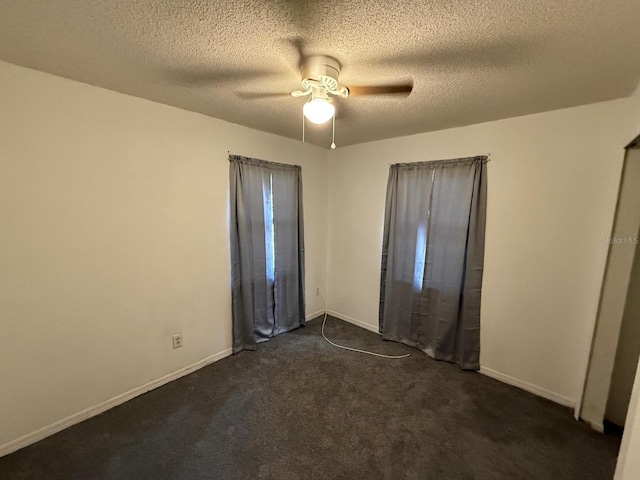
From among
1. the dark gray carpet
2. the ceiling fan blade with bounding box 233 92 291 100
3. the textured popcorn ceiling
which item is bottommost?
the dark gray carpet

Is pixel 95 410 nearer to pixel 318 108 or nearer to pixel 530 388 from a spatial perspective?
pixel 318 108

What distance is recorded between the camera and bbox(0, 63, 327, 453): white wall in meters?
1.64

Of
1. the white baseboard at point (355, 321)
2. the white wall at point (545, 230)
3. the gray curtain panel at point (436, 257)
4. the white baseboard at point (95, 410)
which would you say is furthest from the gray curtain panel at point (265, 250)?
the white wall at point (545, 230)

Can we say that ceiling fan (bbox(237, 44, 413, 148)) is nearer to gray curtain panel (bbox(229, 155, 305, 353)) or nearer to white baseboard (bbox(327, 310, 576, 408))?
A: gray curtain panel (bbox(229, 155, 305, 353))

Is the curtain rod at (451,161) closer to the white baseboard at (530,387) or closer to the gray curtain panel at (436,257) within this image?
the gray curtain panel at (436,257)

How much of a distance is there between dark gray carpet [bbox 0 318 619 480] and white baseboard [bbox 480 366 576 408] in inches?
2.8

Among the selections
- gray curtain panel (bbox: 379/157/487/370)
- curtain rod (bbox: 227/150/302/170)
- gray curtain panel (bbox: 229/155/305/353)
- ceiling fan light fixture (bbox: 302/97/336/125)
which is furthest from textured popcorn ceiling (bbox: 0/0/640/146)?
gray curtain panel (bbox: 229/155/305/353)

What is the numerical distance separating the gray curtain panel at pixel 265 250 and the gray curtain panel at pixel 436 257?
1061mm

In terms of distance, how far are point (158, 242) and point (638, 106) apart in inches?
133

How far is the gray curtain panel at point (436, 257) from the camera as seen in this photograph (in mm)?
2531

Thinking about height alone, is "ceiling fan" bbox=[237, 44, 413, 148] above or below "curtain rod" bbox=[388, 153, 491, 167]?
above

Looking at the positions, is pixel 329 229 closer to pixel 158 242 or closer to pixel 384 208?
pixel 384 208

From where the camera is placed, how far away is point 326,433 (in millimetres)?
1861

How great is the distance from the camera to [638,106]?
1629 millimetres
